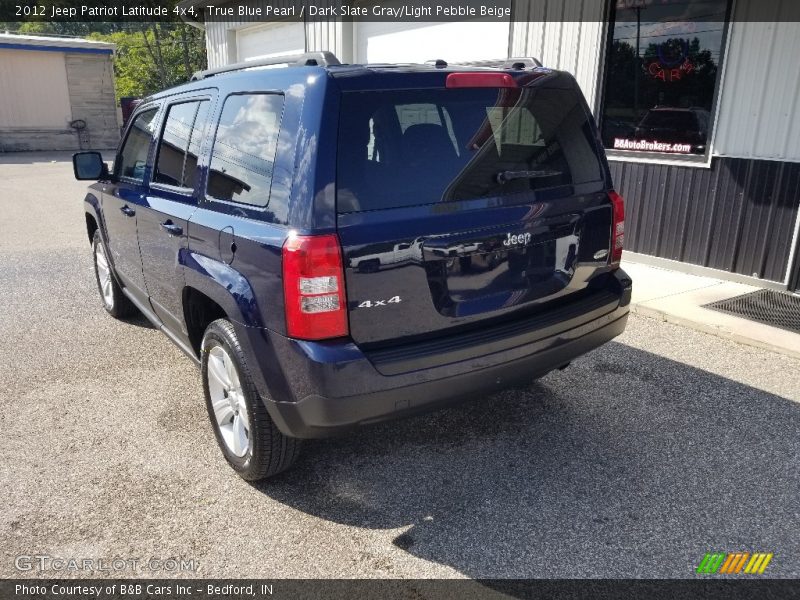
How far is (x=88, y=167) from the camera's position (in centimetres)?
470

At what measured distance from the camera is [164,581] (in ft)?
8.11

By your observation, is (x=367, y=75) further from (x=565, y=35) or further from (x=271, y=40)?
(x=271, y=40)

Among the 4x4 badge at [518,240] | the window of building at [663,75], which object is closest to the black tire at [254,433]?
the 4x4 badge at [518,240]

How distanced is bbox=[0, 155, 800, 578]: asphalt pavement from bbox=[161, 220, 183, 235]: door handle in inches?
45.6

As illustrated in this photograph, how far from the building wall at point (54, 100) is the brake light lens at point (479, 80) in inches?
1077

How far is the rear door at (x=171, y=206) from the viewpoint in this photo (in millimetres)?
3295

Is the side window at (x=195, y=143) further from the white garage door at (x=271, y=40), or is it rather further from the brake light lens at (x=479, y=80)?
the white garage door at (x=271, y=40)

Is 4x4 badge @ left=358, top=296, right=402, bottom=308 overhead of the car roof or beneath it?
beneath

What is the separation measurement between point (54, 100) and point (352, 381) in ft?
92.3

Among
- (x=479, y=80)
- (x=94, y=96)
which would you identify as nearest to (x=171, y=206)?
(x=479, y=80)

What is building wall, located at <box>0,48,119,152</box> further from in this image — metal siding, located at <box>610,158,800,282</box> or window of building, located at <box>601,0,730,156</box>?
metal siding, located at <box>610,158,800,282</box>

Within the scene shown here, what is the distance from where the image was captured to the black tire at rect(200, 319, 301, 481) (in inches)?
111

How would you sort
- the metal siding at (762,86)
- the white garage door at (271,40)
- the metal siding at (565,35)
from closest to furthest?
the metal siding at (762,86), the metal siding at (565,35), the white garage door at (271,40)

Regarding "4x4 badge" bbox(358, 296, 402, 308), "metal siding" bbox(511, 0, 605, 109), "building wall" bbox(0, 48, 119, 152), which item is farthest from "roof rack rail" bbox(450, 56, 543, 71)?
"building wall" bbox(0, 48, 119, 152)
